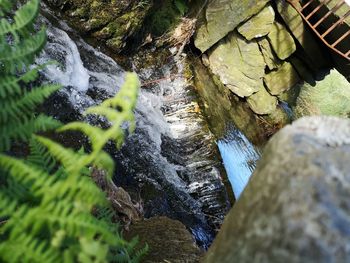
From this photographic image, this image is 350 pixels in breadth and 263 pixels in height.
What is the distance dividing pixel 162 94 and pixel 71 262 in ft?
12.7

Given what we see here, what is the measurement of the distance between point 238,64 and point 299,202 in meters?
4.73

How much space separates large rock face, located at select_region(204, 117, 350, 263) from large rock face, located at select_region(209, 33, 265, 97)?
4.35 m

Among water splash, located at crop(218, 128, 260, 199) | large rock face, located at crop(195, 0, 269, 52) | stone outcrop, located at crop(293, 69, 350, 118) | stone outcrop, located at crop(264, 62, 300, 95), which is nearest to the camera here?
water splash, located at crop(218, 128, 260, 199)

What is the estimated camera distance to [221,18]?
538 cm

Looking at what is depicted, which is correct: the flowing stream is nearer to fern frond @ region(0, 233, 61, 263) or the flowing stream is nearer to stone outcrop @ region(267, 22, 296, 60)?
stone outcrop @ region(267, 22, 296, 60)

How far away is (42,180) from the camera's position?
1.14 m

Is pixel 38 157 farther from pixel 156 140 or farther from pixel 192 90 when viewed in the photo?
pixel 192 90

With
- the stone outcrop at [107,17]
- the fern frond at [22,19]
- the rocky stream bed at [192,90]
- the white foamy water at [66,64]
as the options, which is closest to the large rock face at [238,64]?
the rocky stream bed at [192,90]

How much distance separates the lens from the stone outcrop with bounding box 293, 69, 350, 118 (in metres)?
6.52

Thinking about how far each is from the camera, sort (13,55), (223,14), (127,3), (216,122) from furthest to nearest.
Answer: (223,14) → (216,122) → (127,3) → (13,55)

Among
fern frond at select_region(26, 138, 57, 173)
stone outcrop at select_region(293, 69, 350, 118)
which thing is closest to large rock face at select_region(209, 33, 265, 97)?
stone outcrop at select_region(293, 69, 350, 118)

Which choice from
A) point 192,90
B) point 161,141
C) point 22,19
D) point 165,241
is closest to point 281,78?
point 192,90

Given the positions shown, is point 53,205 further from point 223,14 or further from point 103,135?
point 223,14

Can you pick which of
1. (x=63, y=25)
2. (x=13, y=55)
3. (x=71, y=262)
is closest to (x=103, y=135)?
(x=71, y=262)
